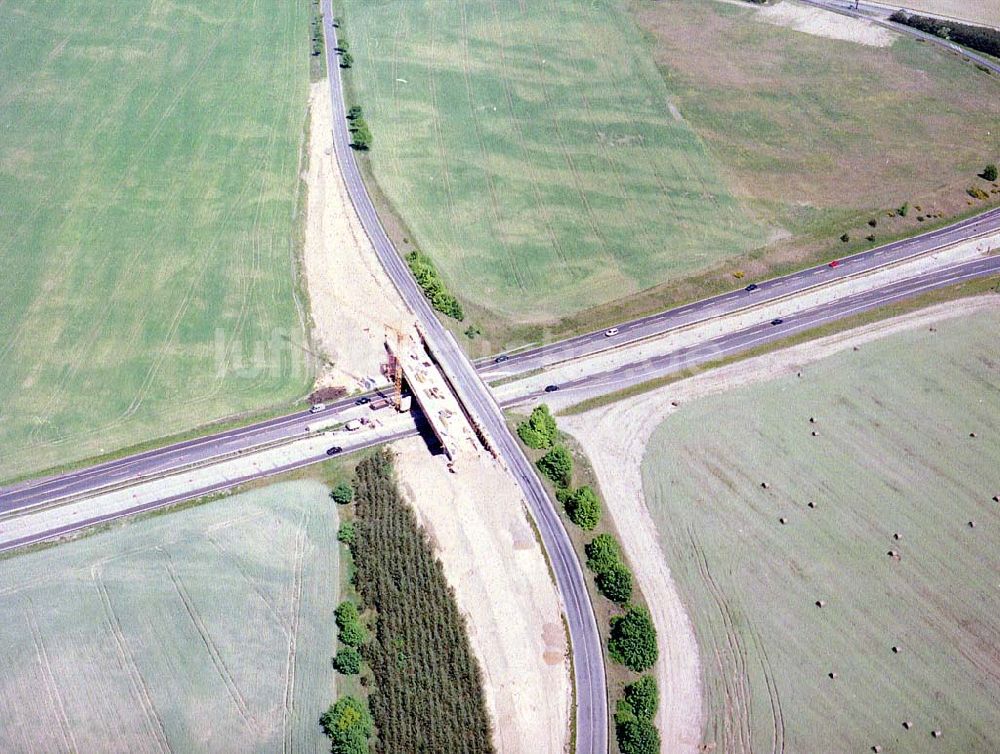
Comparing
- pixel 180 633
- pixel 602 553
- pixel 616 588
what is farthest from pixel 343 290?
pixel 616 588

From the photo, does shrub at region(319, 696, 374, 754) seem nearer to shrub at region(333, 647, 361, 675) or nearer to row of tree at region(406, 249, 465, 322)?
shrub at region(333, 647, 361, 675)

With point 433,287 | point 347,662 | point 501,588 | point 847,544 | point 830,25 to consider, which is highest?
point 830,25

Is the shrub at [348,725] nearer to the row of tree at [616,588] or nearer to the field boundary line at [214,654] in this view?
the field boundary line at [214,654]

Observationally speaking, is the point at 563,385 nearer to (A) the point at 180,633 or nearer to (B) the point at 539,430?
(B) the point at 539,430

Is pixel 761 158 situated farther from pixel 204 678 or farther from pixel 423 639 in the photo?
pixel 204 678

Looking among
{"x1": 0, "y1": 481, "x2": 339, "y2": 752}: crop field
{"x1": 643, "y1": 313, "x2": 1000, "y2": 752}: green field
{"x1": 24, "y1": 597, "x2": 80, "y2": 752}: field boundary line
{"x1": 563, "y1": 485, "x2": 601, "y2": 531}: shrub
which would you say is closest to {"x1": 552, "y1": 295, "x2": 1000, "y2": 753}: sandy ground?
{"x1": 643, "y1": 313, "x2": 1000, "y2": 752}: green field

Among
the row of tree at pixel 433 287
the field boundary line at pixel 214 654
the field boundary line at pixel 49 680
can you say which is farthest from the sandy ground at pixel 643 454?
the field boundary line at pixel 49 680

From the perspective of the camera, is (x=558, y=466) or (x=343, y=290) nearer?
(x=558, y=466)

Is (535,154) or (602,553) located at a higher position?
(535,154)
